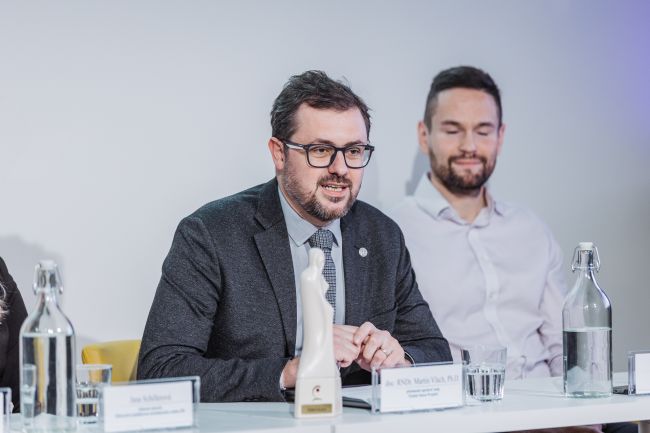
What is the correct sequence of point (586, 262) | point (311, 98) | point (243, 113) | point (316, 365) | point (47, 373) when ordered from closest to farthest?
point (47, 373)
point (316, 365)
point (586, 262)
point (311, 98)
point (243, 113)

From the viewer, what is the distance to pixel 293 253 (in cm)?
271

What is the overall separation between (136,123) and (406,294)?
3.61 feet

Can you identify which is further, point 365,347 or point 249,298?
point 249,298

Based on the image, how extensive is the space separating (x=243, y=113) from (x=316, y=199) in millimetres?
897

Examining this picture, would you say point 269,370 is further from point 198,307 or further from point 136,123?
point 136,123

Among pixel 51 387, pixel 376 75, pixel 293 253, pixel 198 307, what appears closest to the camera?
pixel 51 387

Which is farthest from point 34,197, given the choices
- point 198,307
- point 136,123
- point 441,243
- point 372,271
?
point 441,243

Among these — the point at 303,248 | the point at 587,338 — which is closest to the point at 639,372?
the point at 587,338

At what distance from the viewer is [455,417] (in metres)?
1.87

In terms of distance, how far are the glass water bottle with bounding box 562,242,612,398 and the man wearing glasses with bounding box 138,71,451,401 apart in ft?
1.35

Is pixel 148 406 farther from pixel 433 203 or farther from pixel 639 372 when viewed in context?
pixel 433 203

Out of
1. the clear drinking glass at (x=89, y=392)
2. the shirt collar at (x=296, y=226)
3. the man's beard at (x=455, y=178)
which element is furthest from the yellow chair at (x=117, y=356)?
the man's beard at (x=455, y=178)

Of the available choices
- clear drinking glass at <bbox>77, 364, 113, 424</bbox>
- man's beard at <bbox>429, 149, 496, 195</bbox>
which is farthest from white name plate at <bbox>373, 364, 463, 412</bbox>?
man's beard at <bbox>429, 149, 496, 195</bbox>

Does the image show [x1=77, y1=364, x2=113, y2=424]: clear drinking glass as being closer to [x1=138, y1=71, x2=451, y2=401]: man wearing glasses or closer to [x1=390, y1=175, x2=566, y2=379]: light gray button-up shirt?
[x1=138, y1=71, x2=451, y2=401]: man wearing glasses
